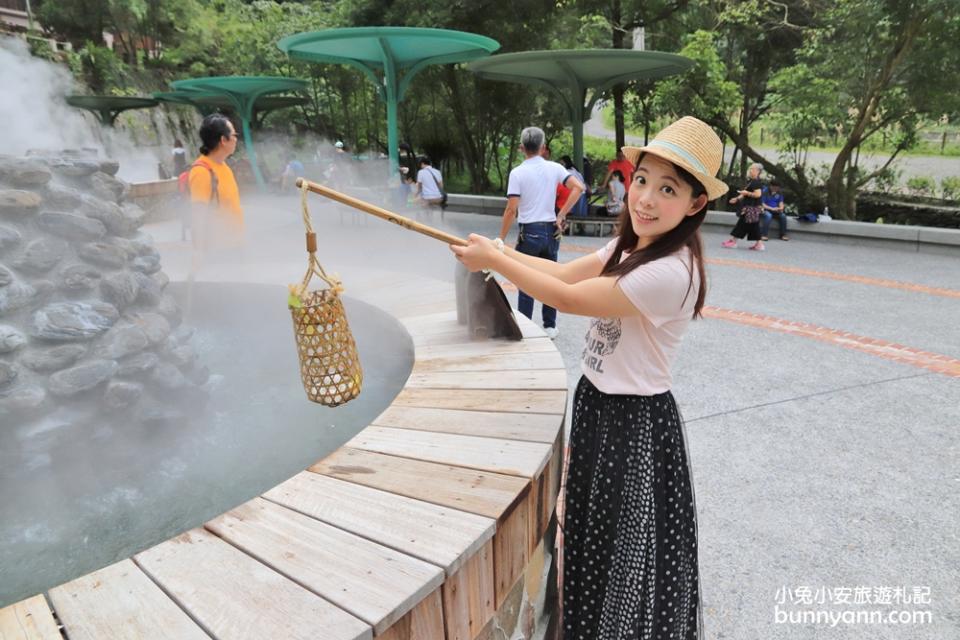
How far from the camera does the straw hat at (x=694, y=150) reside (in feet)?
4.96

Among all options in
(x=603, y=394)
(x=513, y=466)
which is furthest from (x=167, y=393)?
(x=603, y=394)

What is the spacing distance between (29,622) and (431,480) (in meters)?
0.93

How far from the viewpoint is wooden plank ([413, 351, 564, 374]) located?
2.54 metres

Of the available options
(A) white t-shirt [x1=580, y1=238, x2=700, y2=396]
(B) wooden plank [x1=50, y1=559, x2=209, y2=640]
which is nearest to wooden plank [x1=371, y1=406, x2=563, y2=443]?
(A) white t-shirt [x1=580, y1=238, x2=700, y2=396]

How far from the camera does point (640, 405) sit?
1.66 meters

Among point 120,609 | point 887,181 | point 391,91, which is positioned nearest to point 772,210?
point 887,181

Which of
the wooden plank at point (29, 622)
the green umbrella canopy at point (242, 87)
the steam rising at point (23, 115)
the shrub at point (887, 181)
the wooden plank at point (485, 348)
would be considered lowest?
the wooden plank at point (29, 622)

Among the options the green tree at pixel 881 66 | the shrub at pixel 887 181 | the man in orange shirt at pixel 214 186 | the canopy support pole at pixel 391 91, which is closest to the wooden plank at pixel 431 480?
the man in orange shirt at pixel 214 186

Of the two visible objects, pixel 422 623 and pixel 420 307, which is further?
pixel 420 307

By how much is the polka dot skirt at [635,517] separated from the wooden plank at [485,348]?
95cm

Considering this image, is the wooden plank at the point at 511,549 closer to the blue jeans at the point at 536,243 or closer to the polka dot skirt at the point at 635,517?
the polka dot skirt at the point at 635,517

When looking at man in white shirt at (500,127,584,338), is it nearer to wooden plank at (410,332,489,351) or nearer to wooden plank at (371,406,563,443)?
wooden plank at (410,332,489,351)

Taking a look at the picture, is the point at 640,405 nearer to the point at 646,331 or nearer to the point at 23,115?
the point at 646,331

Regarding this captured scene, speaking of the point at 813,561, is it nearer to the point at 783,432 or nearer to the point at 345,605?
the point at 783,432
